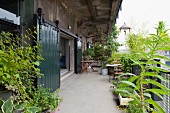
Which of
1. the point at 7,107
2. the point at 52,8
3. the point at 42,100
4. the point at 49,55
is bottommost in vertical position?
the point at 42,100

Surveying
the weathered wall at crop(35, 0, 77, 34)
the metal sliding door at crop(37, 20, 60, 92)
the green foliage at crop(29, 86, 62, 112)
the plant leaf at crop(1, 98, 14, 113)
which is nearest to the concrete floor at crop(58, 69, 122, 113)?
the green foliage at crop(29, 86, 62, 112)

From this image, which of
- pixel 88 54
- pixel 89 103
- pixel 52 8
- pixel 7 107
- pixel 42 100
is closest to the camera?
pixel 7 107

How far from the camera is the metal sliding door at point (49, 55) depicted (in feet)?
12.1

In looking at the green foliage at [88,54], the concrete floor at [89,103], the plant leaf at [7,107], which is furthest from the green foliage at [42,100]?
the green foliage at [88,54]

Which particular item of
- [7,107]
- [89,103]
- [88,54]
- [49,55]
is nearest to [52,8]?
[49,55]

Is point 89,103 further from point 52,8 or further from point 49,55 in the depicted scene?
point 52,8

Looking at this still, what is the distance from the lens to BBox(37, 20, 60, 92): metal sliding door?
3.68 metres

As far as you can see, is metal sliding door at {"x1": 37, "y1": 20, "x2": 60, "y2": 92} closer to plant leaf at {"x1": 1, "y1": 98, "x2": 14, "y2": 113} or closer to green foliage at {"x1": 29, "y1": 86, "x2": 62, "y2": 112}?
green foliage at {"x1": 29, "y1": 86, "x2": 62, "y2": 112}

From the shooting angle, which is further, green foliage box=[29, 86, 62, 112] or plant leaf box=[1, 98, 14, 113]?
green foliage box=[29, 86, 62, 112]

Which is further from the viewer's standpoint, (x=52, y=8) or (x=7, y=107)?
(x=52, y=8)

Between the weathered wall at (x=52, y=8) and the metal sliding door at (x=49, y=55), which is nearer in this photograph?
the metal sliding door at (x=49, y=55)

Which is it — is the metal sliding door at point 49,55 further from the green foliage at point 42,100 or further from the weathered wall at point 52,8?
the green foliage at point 42,100

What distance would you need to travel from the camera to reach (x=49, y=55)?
13.4ft

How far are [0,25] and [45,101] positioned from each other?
150 cm
